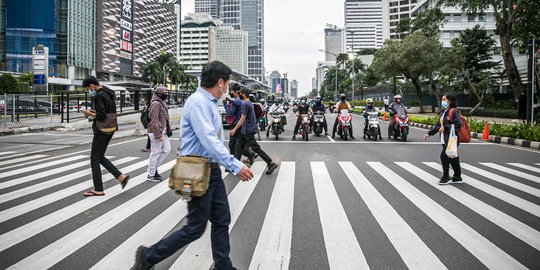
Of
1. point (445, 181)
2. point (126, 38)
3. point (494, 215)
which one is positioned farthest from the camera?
point (126, 38)

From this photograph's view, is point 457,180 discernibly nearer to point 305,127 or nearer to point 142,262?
point 142,262

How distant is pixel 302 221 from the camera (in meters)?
4.77

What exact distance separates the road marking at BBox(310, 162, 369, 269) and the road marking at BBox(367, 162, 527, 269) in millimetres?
1075

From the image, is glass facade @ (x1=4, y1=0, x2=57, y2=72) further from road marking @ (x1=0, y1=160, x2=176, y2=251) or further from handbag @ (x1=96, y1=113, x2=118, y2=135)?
road marking @ (x1=0, y1=160, x2=176, y2=251)

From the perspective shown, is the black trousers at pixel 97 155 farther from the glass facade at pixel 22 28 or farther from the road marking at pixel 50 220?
the glass facade at pixel 22 28

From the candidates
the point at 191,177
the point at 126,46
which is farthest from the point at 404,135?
the point at 126,46

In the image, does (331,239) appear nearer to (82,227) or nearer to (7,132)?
(82,227)

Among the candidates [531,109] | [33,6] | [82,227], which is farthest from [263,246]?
[33,6]

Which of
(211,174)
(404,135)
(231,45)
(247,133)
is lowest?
(404,135)

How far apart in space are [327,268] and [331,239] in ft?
2.43

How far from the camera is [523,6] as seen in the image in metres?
21.1

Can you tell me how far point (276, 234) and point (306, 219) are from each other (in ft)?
2.26

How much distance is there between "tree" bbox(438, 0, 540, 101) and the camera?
20875mm

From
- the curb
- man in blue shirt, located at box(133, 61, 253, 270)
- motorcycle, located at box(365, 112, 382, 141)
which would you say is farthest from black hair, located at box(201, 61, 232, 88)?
the curb
